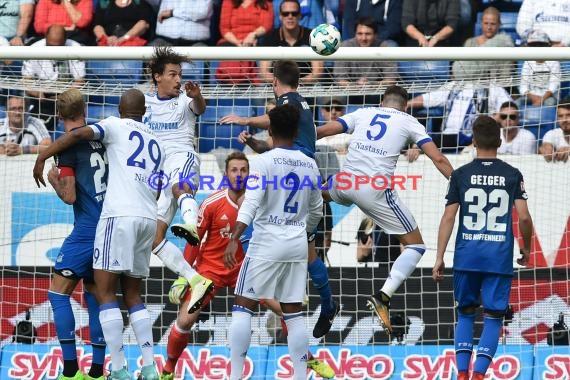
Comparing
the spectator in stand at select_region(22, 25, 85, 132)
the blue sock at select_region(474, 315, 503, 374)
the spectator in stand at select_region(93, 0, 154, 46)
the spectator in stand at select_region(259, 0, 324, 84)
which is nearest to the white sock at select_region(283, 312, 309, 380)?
the blue sock at select_region(474, 315, 503, 374)

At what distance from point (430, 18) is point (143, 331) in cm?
777

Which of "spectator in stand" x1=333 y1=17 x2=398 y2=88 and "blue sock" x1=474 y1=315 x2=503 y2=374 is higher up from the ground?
"spectator in stand" x1=333 y1=17 x2=398 y2=88

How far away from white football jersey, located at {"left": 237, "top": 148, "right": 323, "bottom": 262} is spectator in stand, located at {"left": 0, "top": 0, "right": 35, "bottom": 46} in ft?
26.9

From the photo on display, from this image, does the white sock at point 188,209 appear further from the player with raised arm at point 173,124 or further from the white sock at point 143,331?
the white sock at point 143,331

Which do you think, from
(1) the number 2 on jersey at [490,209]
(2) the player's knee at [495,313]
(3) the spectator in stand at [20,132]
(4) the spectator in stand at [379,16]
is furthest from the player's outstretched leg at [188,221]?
(4) the spectator in stand at [379,16]

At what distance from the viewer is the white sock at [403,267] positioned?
11484 mm

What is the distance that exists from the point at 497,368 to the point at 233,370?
386 centimetres

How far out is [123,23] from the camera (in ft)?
56.5

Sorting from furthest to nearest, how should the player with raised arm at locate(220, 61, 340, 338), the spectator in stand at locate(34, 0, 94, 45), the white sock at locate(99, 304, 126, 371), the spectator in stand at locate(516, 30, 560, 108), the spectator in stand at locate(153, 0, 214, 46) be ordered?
the spectator in stand at locate(34, 0, 94, 45)
the spectator in stand at locate(153, 0, 214, 46)
the spectator in stand at locate(516, 30, 560, 108)
the player with raised arm at locate(220, 61, 340, 338)
the white sock at locate(99, 304, 126, 371)

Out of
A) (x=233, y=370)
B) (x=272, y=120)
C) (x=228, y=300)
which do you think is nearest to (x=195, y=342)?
(x=228, y=300)

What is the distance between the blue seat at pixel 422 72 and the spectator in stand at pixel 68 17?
506 cm

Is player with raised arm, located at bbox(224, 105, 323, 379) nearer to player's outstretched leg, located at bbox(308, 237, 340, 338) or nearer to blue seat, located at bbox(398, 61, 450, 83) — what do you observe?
player's outstretched leg, located at bbox(308, 237, 340, 338)

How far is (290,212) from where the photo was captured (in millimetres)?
10266

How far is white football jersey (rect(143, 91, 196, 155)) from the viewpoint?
1176cm
